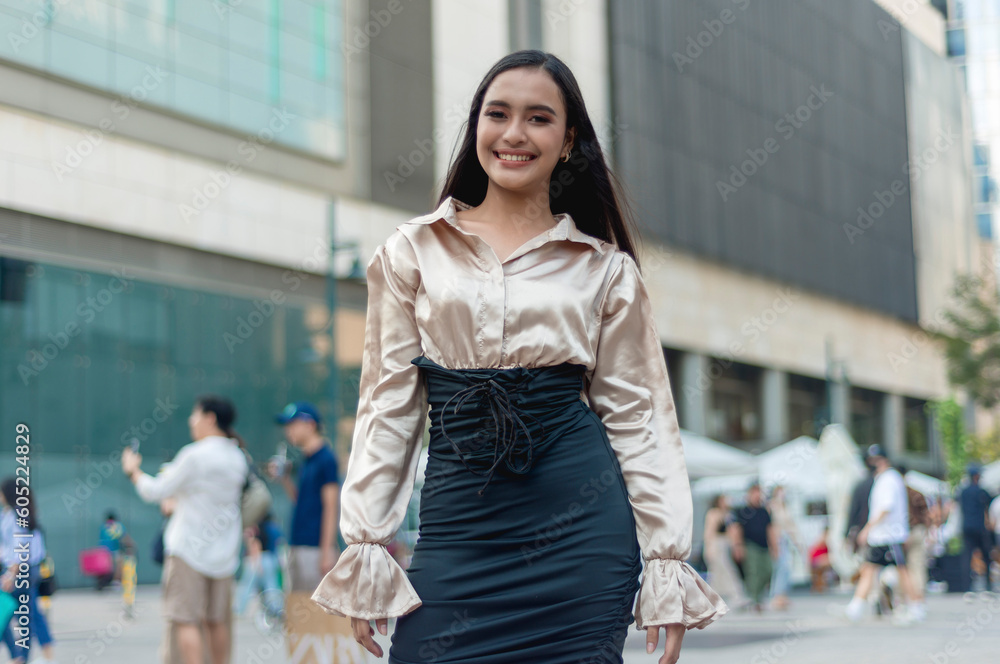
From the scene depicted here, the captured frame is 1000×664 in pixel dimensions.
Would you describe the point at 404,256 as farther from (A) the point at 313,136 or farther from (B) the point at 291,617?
(A) the point at 313,136

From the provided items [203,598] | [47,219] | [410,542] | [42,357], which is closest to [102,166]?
[47,219]

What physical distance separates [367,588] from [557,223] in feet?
3.18

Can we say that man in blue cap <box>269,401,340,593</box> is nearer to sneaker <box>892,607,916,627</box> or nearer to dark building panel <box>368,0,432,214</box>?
Result: sneaker <box>892,607,916,627</box>

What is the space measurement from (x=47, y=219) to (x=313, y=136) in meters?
7.40

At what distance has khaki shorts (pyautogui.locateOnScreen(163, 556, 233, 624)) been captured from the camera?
23.0 feet

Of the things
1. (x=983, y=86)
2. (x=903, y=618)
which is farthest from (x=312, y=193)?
(x=983, y=86)

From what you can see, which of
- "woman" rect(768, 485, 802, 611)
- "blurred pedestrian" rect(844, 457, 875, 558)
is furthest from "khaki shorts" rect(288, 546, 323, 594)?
"woman" rect(768, 485, 802, 611)
